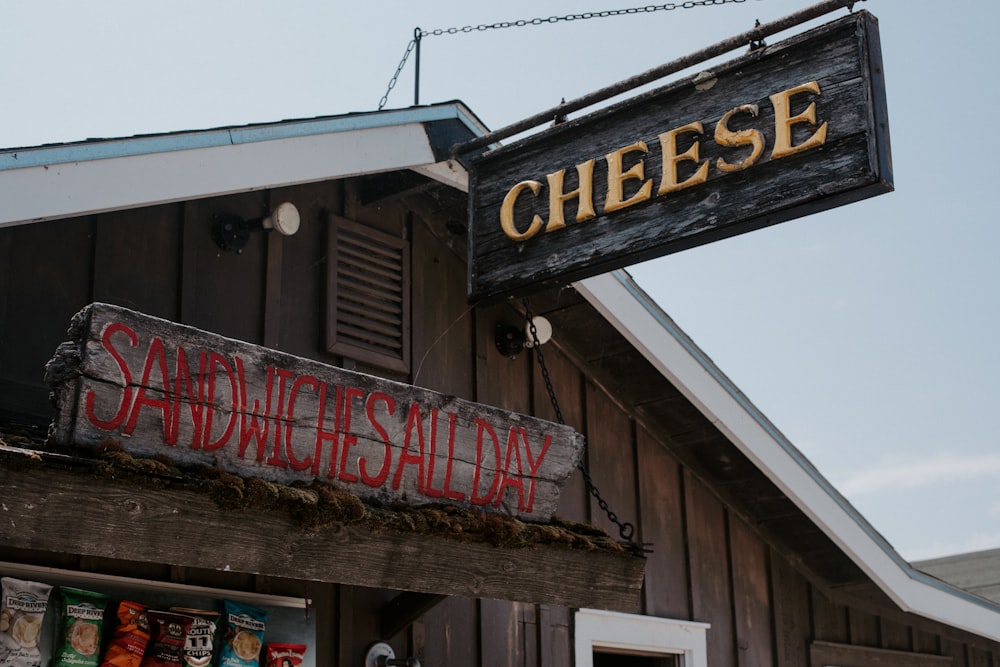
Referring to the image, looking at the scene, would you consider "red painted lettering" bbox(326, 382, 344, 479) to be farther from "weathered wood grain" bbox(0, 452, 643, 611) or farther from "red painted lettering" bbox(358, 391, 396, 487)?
"weathered wood grain" bbox(0, 452, 643, 611)

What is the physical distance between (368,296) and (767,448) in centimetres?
274

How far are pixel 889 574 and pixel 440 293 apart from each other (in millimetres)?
→ 3659

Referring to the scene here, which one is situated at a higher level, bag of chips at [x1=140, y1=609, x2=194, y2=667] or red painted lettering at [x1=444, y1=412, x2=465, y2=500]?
red painted lettering at [x1=444, y1=412, x2=465, y2=500]

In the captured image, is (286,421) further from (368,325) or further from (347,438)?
(368,325)

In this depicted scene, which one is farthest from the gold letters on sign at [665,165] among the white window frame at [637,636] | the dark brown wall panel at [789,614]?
the dark brown wall panel at [789,614]

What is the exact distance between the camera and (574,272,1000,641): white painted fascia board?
7.24 m

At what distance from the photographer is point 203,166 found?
5.28 meters

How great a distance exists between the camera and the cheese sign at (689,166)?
4781 mm

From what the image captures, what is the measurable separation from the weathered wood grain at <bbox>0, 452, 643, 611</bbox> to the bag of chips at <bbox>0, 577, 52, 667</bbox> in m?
0.61

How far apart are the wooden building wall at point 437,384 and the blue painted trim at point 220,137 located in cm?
47

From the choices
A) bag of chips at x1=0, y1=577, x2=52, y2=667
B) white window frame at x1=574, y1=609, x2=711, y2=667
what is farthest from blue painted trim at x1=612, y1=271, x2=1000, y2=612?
bag of chips at x1=0, y1=577, x2=52, y2=667

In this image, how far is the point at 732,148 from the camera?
505cm

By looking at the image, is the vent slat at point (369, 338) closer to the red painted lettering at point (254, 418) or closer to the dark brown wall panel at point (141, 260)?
the dark brown wall panel at point (141, 260)

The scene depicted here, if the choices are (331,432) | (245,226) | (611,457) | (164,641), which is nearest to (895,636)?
(611,457)
